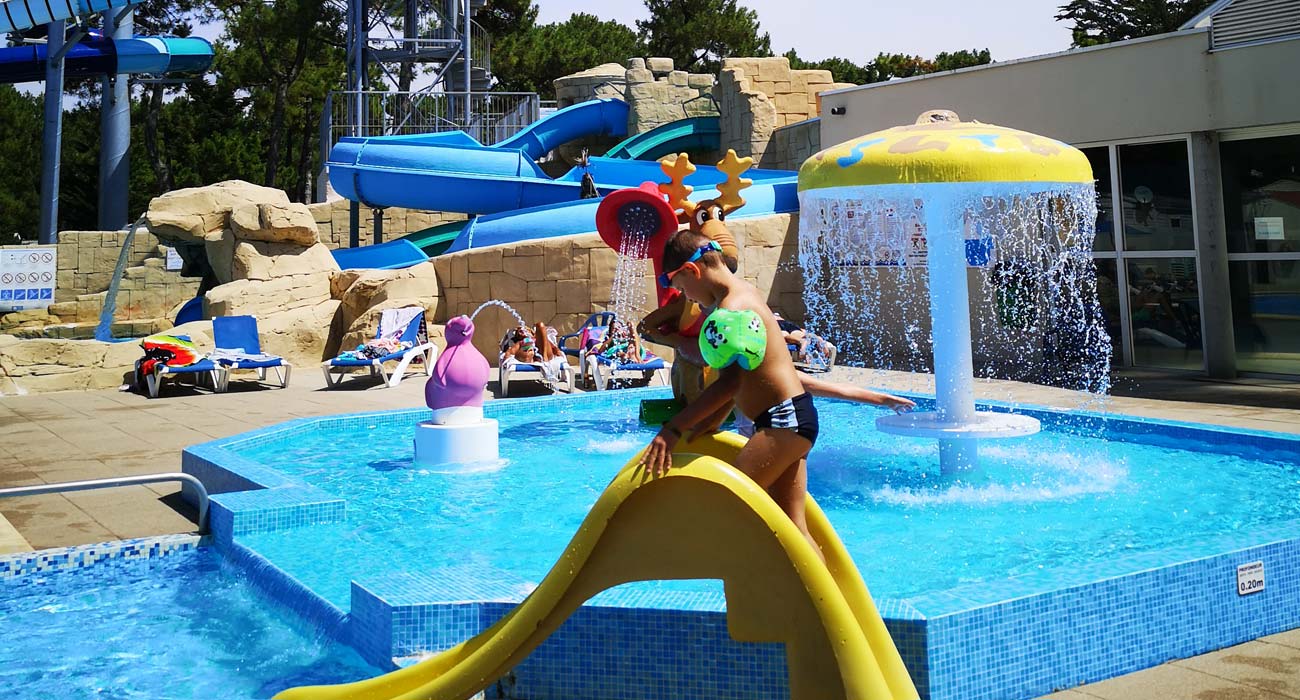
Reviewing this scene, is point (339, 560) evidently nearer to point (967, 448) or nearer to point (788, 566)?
point (788, 566)

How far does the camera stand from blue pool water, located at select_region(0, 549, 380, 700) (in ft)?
12.5

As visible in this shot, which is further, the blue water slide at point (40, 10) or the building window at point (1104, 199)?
the blue water slide at point (40, 10)

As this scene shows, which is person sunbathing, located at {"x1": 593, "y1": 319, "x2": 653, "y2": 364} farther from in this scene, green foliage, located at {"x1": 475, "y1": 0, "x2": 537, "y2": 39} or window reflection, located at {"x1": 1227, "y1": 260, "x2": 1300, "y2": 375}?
green foliage, located at {"x1": 475, "y1": 0, "x2": 537, "y2": 39}

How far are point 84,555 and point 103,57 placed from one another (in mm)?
24203

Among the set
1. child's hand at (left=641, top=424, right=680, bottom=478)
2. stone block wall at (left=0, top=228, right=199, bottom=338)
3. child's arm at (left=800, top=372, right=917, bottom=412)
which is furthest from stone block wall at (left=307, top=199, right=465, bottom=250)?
child's hand at (left=641, top=424, right=680, bottom=478)

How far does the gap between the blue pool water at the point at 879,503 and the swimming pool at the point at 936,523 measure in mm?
20

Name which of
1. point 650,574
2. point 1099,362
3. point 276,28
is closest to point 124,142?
point 276,28

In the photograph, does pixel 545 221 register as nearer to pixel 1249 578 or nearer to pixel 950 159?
pixel 950 159

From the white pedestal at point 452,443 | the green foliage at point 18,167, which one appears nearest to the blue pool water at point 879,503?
the white pedestal at point 452,443

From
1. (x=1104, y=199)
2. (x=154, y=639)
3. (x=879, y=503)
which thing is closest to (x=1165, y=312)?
(x=1104, y=199)

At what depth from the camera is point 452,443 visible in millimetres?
7391

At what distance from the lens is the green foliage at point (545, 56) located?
34969 mm

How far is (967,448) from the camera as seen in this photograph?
22.3ft

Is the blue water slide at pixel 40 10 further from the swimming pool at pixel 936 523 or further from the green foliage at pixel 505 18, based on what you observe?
the green foliage at pixel 505 18
